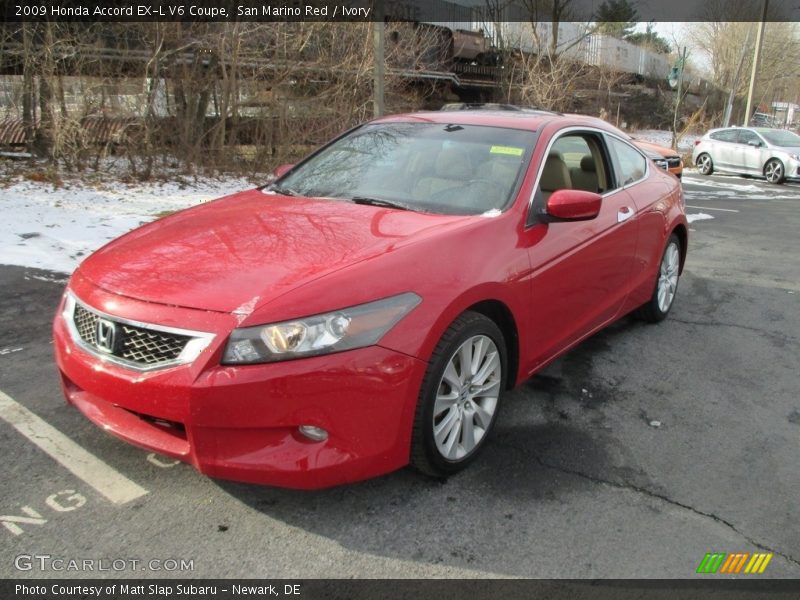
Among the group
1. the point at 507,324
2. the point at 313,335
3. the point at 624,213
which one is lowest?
the point at 507,324

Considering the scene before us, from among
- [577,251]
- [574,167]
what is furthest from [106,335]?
[574,167]

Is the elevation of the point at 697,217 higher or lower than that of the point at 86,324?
lower

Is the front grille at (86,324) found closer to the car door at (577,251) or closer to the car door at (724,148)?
the car door at (577,251)

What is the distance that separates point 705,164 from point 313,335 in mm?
20436

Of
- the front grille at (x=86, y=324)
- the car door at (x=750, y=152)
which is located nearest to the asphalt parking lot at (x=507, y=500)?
the front grille at (x=86, y=324)

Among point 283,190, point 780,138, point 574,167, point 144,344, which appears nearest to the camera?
point 144,344

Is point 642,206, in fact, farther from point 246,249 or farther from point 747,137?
point 747,137

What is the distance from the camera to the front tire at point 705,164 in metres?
19.8

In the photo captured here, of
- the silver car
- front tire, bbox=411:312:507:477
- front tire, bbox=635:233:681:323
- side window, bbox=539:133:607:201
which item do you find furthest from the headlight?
the silver car

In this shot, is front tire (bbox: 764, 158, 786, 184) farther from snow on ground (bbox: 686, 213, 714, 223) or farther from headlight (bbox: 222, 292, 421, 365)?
headlight (bbox: 222, 292, 421, 365)

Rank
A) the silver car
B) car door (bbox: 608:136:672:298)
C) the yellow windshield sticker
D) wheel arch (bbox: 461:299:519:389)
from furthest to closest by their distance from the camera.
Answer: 1. the silver car
2. car door (bbox: 608:136:672:298)
3. the yellow windshield sticker
4. wheel arch (bbox: 461:299:519:389)

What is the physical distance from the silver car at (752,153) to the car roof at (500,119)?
1587 cm

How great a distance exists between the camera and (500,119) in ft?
13.1

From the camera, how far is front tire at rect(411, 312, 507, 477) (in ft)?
8.64
